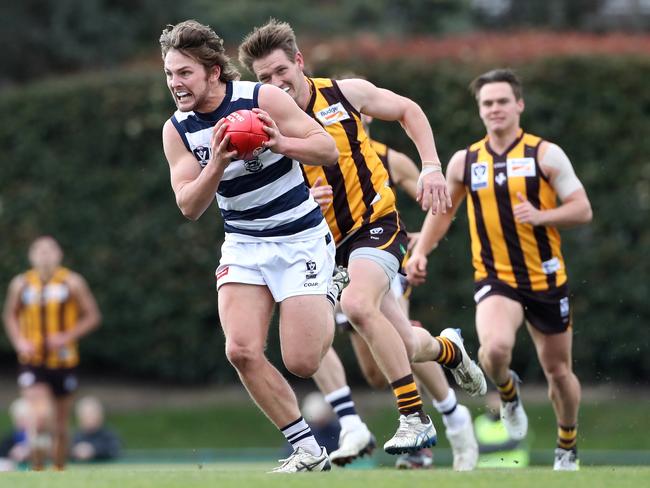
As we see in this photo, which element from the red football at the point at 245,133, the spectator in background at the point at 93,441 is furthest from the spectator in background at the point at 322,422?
the red football at the point at 245,133

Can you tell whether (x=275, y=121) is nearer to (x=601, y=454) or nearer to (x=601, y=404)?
(x=601, y=454)

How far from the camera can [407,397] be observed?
7363 mm

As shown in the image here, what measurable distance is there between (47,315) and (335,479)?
869 centimetres

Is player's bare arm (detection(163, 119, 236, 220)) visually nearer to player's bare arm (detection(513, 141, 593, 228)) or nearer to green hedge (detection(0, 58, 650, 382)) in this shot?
player's bare arm (detection(513, 141, 593, 228))

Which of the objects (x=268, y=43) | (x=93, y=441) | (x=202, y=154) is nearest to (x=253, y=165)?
(x=202, y=154)

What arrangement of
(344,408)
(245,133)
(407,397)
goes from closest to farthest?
(245,133), (407,397), (344,408)

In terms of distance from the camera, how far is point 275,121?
6859 mm

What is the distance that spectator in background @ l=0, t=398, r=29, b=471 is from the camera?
45.9ft

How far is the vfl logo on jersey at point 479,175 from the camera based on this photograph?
895cm

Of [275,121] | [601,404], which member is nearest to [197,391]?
[601,404]

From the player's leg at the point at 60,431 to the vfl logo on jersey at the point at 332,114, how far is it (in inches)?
256

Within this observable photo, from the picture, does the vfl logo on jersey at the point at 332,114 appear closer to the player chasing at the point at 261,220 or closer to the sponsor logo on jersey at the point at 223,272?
the player chasing at the point at 261,220

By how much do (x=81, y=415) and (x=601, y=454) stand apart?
574 cm

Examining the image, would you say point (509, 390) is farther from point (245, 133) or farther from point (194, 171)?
point (245, 133)
